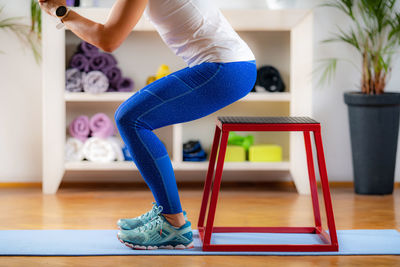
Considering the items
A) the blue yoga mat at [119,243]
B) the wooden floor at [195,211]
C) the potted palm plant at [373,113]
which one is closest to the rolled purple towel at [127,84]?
the wooden floor at [195,211]

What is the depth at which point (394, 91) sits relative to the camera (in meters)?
3.40

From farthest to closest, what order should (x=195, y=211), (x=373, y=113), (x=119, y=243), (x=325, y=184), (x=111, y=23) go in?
1. (x=373, y=113)
2. (x=195, y=211)
3. (x=119, y=243)
4. (x=325, y=184)
5. (x=111, y=23)

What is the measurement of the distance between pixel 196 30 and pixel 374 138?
1.66 m

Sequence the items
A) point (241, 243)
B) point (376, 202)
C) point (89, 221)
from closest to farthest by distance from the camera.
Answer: point (241, 243)
point (89, 221)
point (376, 202)

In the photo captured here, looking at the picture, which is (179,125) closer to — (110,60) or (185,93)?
(110,60)

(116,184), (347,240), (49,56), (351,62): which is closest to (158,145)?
(347,240)

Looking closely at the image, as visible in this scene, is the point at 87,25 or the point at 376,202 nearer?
the point at 87,25

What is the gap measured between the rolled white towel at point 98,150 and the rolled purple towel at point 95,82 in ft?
0.90

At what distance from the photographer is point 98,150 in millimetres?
3148

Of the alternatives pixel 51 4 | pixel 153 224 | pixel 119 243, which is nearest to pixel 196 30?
pixel 51 4

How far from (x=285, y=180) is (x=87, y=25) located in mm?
2062

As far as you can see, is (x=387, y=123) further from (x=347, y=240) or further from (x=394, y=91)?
(x=347, y=240)

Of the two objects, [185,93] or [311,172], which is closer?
[185,93]

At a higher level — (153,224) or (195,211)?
(153,224)
